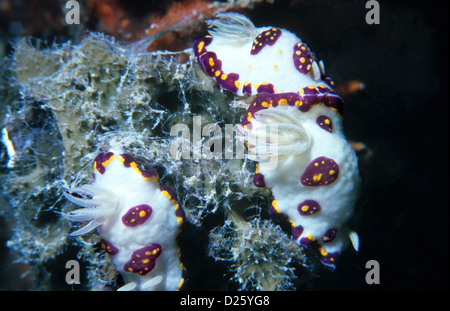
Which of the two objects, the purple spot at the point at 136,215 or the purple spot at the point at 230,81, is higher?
the purple spot at the point at 230,81

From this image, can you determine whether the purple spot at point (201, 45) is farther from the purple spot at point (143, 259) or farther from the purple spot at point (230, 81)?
the purple spot at point (143, 259)

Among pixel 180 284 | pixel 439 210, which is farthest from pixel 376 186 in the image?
pixel 180 284

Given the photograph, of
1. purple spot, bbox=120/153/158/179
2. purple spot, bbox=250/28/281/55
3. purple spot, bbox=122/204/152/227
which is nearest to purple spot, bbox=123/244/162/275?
purple spot, bbox=122/204/152/227

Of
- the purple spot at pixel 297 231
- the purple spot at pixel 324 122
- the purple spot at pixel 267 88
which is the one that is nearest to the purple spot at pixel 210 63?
the purple spot at pixel 267 88

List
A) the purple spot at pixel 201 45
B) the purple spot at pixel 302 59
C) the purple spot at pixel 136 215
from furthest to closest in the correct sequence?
the purple spot at pixel 201 45 → the purple spot at pixel 302 59 → the purple spot at pixel 136 215

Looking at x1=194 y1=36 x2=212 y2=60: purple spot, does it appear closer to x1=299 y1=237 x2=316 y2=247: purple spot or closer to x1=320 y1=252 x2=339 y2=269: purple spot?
x1=299 y1=237 x2=316 y2=247: purple spot

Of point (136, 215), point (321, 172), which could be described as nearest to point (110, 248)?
point (136, 215)

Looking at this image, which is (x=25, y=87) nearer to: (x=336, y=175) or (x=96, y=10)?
(x=96, y=10)
